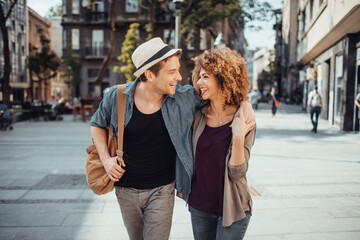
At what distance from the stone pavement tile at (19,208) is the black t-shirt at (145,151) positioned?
8.48ft

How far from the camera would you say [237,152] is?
2.07 m

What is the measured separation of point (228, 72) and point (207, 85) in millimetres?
165

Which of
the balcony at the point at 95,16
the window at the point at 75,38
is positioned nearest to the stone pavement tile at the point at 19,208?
the balcony at the point at 95,16

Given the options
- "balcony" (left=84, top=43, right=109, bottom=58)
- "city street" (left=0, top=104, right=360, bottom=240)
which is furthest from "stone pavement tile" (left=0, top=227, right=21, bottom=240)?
"balcony" (left=84, top=43, right=109, bottom=58)

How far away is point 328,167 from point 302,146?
2.78 m

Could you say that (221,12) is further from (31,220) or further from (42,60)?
(31,220)

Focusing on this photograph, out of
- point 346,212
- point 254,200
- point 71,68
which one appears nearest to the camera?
point 346,212

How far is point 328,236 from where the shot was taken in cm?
361

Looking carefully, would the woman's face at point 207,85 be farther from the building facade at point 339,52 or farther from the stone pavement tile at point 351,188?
the building facade at point 339,52

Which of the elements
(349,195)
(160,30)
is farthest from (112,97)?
(160,30)

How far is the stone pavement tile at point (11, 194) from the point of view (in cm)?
499

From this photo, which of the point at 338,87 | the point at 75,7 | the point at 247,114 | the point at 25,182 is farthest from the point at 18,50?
the point at 247,114

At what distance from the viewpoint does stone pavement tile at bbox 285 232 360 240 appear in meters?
3.57

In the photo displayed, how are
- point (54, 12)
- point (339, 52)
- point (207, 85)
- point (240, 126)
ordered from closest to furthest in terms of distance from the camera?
point (240, 126)
point (207, 85)
point (339, 52)
point (54, 12)
